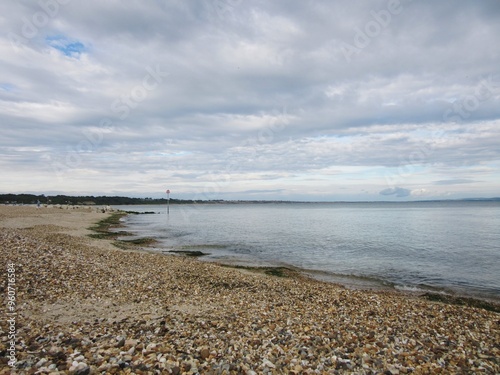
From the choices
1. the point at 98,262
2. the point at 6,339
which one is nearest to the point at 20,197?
the point at 98,262

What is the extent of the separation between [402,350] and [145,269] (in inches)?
506

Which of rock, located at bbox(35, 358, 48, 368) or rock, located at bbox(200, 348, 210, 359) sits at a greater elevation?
rock, located at bbox(35, 358, 48, 368)

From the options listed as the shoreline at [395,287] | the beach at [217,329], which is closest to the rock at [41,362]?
the beach at [217,329]

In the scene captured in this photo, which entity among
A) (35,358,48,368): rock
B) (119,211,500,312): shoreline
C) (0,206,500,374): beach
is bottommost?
(119,211,500,312): shoreline

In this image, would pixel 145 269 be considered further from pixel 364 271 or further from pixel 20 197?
pixel 20 197

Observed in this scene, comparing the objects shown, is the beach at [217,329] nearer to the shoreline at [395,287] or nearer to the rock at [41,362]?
the rock at [41,362]

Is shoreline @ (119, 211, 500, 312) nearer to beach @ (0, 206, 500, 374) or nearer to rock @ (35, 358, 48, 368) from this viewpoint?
beach @ (0, 206, 500, 374)

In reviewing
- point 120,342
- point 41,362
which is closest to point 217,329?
point 120,342

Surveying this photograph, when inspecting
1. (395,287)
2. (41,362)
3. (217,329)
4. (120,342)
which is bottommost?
(395,287)

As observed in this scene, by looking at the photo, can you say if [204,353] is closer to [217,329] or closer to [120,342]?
[217,329]

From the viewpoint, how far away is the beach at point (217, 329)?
657 centimetres

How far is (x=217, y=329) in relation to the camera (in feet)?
27.5

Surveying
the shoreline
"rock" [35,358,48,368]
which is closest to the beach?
"rock" [35,358,48,368]

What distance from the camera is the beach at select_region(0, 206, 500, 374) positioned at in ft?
21.6
